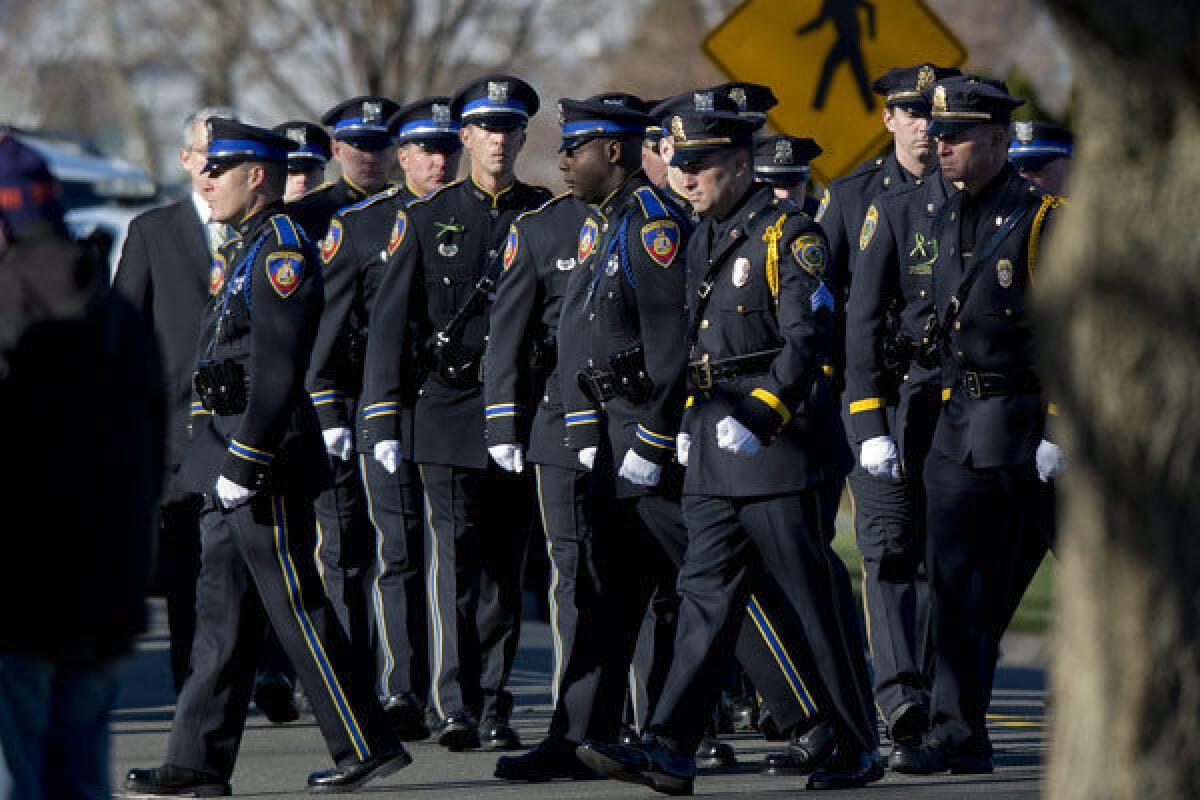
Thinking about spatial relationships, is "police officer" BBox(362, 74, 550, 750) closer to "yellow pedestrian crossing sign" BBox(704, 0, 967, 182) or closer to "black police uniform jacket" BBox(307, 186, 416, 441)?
"black police uniform jacket" BBox(307, 186, 416, 441)

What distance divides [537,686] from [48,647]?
655 centimetres

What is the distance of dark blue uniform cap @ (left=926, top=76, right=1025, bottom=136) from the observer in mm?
8562

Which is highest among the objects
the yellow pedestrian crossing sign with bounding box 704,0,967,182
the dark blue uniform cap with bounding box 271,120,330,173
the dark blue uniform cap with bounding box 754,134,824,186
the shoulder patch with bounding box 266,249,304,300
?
the yellow pedestrian crossing sign with bounding box 704,0,967,182

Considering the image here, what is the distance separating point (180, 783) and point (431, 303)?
2.65m

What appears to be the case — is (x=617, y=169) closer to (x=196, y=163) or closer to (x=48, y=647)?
(x=196, y=163)

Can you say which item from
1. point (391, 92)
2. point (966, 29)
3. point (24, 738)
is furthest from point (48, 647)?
point (966, 29)

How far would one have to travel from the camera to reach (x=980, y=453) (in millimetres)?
8398

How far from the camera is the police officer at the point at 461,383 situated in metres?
9.70

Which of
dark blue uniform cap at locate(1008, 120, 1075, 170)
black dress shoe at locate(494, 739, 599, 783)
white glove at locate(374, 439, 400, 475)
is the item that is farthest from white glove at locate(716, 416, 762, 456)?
dark blue uniform cap at locate(1008, 120, 1075, 170)

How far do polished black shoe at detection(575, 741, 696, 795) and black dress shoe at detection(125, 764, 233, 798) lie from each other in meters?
1.14

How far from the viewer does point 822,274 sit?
311 inches

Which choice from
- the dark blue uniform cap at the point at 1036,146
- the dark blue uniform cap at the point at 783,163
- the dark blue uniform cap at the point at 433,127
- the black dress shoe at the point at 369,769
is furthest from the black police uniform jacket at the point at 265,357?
the dark blue uniform cap at the point at 1036,146

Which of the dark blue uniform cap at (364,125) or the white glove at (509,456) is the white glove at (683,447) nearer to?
A: the white glove at (509,456)

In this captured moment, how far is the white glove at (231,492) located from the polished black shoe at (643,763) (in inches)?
50.5
